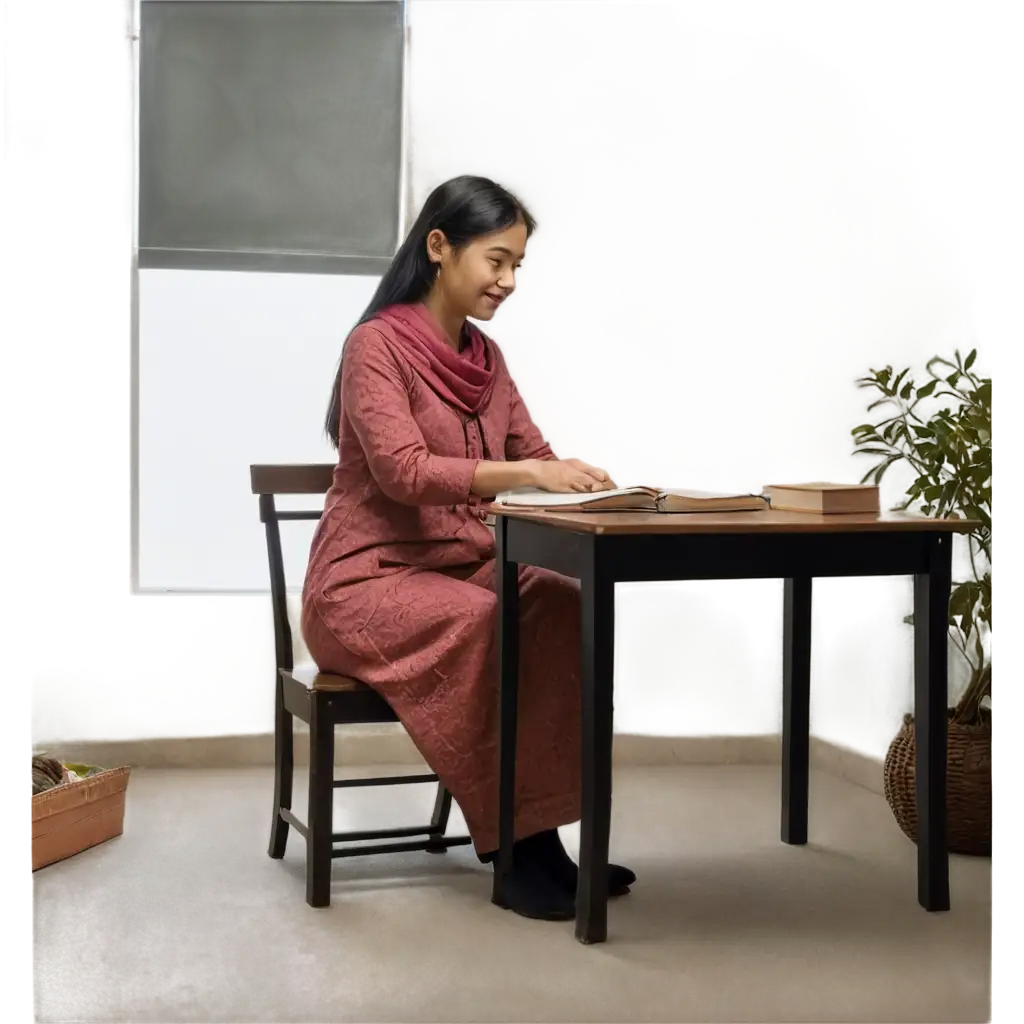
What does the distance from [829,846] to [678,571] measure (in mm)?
1016

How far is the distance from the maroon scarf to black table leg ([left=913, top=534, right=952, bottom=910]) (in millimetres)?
872

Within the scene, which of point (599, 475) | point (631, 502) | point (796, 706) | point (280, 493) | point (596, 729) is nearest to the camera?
point (596, 729)

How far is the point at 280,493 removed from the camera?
2557 millimetres

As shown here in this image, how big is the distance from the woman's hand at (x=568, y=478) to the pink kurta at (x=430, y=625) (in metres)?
0.12

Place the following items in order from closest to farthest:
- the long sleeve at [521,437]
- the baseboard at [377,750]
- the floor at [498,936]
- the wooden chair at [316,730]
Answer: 1. the floor at [498,936]
2. the wooden chair at [316,730]
3. the long sleeve at [521,437]
4. the baseboard at [377,750]

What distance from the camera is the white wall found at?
11.3ft

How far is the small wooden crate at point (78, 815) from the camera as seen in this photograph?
251 centimetres

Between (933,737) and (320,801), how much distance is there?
1.04 m

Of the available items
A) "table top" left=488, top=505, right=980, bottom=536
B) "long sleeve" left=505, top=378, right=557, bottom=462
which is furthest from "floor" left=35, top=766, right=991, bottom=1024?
"long sleeve" left=505, top=378, right=557, bottom=462

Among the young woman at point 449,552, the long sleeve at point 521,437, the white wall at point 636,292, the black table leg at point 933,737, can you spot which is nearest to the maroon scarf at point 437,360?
the young woman at point 449,552

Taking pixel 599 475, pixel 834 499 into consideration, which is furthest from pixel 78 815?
pixel 834 499

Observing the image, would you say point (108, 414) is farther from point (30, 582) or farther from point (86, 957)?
point (86, 957)

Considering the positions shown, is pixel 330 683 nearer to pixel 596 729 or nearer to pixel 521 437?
pixel 596 729

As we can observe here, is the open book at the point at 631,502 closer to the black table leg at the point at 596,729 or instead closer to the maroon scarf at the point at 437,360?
the black table leg at the point at 596,729
